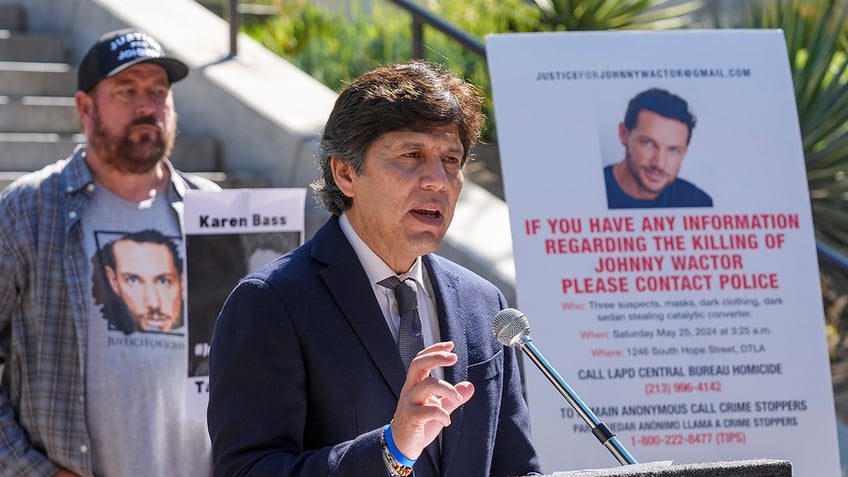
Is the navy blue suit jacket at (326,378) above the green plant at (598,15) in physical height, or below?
below

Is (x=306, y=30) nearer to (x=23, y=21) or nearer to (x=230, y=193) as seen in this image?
(x=23, y=21)

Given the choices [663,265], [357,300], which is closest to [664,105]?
[663,265]

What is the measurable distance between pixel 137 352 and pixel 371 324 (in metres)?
1.67

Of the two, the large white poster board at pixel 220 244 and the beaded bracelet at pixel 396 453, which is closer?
the beaded bracelet at pixel 396 453

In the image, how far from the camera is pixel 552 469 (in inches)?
171

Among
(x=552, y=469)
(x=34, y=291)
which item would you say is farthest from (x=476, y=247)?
(x=34, y=291)

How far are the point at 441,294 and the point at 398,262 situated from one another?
135 mm

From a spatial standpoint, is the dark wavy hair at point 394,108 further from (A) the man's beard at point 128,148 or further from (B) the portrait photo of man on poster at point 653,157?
(B) the portrait photo of man on poster at point 653,157

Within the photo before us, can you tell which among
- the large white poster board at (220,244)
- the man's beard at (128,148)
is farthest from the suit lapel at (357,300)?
the man's beard at (128,148)

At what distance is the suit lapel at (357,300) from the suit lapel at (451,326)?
0.15 meters

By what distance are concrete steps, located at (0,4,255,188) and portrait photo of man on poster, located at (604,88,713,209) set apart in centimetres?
237

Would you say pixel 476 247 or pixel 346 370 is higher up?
pixel 476 247

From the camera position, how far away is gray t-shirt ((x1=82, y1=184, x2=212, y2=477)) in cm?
407

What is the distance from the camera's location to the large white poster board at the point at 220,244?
13.4ft
